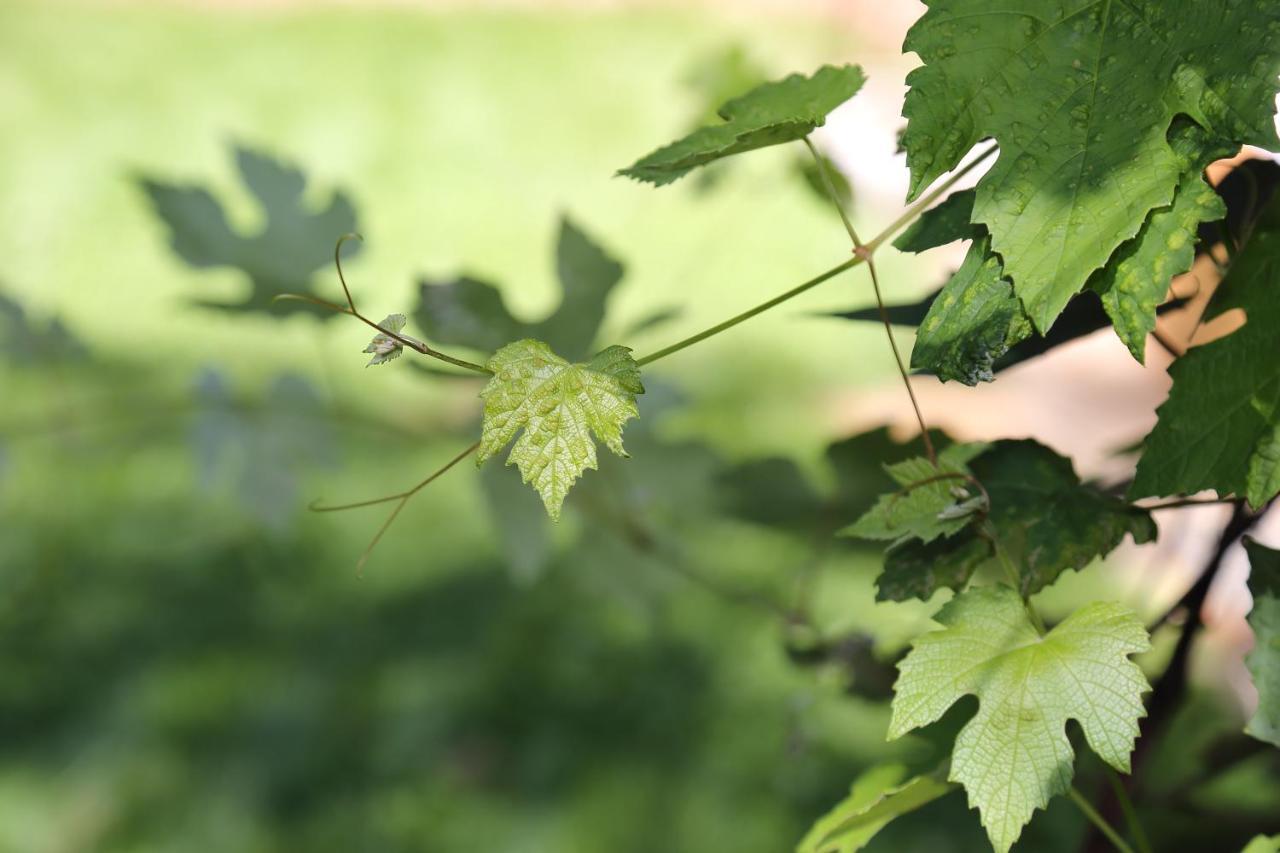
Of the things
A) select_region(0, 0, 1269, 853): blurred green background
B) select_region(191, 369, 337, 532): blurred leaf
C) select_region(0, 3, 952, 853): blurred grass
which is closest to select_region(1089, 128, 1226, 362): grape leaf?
select_region(0, 0, 1269, 853): blurred green background

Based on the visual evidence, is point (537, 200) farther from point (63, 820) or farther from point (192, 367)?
point (63, 820)

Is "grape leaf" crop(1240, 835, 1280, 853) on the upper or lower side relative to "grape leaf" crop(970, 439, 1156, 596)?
lower

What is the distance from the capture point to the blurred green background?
162cm

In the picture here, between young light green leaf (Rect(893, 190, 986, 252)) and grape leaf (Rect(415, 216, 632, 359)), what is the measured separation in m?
0.51

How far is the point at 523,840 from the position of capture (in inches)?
77.3

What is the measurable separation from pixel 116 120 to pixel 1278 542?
308 cm

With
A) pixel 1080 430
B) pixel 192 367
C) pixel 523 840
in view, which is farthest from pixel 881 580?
pixel 192 367

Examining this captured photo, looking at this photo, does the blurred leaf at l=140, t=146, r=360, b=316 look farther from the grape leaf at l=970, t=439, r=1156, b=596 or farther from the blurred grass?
the grape leaf at l=970, t=439, r=1156, b=596

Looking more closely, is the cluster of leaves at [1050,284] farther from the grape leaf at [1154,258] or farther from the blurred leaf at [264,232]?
the blurred leaf at [264,232]

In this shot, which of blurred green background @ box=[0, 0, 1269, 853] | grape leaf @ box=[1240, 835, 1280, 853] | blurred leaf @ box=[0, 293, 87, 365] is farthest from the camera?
blurred leaf @ box=[0, 293, 87, 365]

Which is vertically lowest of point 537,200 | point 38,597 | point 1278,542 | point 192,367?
point 1278,542

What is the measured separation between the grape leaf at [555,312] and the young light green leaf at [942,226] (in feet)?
1.69

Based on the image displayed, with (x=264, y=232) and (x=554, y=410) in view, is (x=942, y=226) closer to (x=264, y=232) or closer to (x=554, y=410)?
(x=554, y=410)

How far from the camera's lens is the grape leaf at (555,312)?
125cm
